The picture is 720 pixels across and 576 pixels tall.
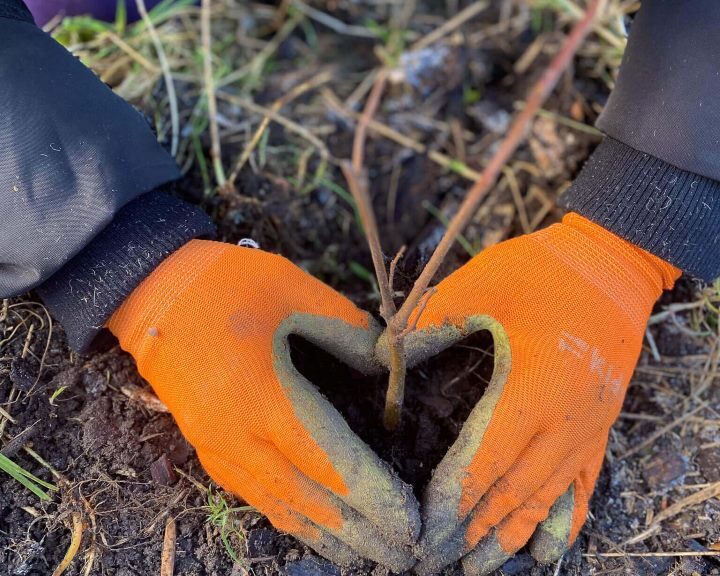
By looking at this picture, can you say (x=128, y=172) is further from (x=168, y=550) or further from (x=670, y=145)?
(x=670, y=145)

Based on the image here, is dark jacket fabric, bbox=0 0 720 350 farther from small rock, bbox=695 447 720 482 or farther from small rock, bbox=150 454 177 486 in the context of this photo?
small rock, bbox=695 447 720 482

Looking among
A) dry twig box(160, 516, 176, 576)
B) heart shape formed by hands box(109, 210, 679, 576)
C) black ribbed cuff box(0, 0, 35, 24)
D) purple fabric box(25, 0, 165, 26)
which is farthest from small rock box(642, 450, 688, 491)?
purple fabric box(25, 0, 165, 26)

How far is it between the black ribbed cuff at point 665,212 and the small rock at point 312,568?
3.36 feet

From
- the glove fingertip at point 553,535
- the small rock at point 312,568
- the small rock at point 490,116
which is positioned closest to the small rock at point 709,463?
the glove fingertip at point 553,535

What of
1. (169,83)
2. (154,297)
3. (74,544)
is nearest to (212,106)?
(169,83)

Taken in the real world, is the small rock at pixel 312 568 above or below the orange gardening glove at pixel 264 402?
below

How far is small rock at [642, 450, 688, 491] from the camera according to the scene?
1.65 m

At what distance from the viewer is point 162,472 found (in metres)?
1.49

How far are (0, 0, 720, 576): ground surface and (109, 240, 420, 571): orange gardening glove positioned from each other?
111 mm

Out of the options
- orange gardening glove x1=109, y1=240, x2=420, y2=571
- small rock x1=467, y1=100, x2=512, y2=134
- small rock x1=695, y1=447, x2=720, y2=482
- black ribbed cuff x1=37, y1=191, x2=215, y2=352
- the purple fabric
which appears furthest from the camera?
small rock x1=467, y1=100, x2=512, y2=134

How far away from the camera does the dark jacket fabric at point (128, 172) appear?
1.40 m

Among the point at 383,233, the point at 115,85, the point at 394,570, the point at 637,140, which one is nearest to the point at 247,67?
the point at 115,85

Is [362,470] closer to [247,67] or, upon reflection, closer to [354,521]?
[354,521]

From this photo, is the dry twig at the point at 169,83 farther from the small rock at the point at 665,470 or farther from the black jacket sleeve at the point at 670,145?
the small rock at the point at 665,470
